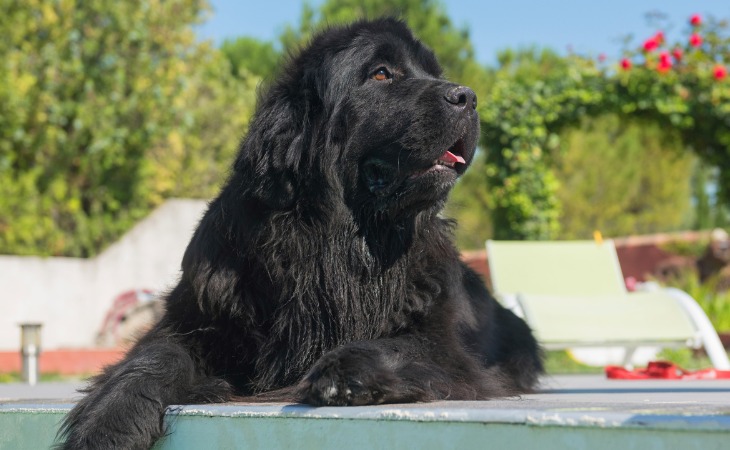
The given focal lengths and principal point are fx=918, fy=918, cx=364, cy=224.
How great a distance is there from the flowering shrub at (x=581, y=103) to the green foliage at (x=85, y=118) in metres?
4.35

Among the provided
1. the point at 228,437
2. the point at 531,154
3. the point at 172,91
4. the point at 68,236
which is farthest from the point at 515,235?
the point at 228,437

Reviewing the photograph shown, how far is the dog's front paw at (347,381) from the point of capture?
7.32ft

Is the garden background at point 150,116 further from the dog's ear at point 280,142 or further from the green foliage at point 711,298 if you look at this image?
the dog's ear at point 280,142

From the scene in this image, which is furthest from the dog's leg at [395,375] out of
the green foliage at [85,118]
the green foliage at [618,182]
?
the green foliage at [618,182]

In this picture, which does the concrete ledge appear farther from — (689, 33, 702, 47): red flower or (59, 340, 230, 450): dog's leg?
(689, 33, 702, 47): red flower

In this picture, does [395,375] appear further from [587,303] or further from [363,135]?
[587,303]

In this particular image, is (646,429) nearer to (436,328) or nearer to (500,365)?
(436,328)

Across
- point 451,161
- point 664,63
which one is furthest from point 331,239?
point 664,63

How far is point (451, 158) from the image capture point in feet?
9.80

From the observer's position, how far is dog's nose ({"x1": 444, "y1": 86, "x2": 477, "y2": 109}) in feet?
9.52

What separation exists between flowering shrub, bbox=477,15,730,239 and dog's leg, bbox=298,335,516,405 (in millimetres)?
9238

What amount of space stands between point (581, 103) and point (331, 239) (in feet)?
31.7

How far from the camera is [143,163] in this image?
39.4 feet

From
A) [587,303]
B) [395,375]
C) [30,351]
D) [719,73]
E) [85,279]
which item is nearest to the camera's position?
[395,375]
